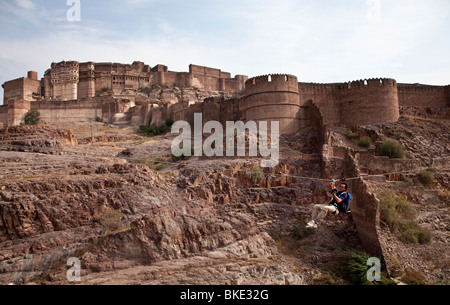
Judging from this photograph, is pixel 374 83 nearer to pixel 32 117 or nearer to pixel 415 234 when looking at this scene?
pixel 415 234

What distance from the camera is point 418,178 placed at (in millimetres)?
19766

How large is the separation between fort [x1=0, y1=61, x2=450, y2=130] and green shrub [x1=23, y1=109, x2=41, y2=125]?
0.45m

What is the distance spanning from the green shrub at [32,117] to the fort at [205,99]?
1.49 feet

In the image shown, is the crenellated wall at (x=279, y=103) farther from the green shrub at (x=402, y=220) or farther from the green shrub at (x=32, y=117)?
the green shrub at (x=32, y=117)

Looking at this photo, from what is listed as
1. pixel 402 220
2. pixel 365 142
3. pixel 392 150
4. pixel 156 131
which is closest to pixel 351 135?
pixel 365 142

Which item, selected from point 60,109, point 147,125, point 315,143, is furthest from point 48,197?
point 60,109

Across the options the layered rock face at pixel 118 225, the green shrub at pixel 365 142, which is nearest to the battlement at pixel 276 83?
the green shrub at pixel 365 142

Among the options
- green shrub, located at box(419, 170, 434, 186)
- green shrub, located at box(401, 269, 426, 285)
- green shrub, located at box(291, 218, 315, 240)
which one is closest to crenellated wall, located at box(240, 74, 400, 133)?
green shrub, located at box(419, 170, 434, 186)

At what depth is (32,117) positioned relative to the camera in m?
38.8

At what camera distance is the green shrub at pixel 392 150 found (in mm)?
21469

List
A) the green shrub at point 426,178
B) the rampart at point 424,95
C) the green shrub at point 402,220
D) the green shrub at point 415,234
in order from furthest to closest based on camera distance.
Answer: the rampart at point 424,95, the green shrub at point 426,178, the green shrub at point 402,220, the green shrub at point 415,234

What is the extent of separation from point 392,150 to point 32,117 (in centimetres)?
2960

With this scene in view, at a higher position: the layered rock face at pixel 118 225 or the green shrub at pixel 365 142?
the green shrub at pixel 365 142

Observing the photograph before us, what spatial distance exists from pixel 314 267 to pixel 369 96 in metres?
13.3
